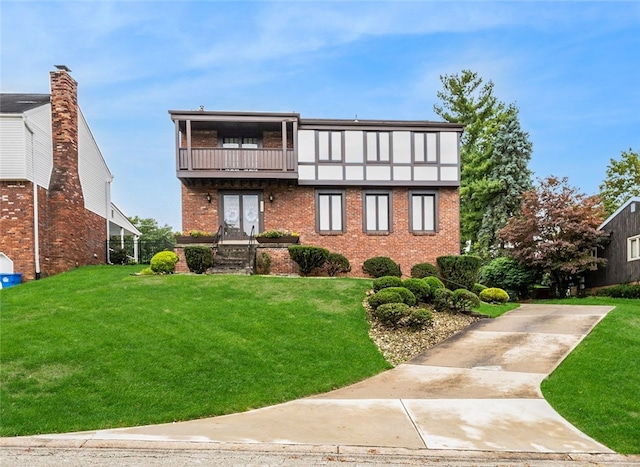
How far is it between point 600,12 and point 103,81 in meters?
17.9

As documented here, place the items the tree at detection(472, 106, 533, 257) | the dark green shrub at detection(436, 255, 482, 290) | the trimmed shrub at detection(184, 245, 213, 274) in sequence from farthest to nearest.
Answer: the tree at detection(472, 106, 533, 257) → the dark green shrub at detection(436, 255, 482, 290) → the trimmed shrub at detection(184, 245, 213, 274)

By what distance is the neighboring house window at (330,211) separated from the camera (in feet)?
75.0

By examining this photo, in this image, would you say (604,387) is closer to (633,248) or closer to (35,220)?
(633,248)

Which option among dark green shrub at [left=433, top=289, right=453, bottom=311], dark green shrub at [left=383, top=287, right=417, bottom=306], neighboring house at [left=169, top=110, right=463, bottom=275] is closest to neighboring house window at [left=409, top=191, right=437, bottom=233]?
neighboring house at [left=169, top=110, right=463, bottom=275]

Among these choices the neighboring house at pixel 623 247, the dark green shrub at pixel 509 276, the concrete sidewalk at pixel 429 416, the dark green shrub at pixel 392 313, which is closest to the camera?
the concrete sidewalk at pixel 429 416

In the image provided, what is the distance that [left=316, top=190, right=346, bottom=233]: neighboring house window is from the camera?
2285 cm

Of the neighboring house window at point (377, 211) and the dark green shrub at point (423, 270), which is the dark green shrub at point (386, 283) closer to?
the dark green shrub at point (423, 270)

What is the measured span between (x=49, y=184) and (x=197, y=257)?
21.1 feet

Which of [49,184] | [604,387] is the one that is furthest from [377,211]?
[604,387]

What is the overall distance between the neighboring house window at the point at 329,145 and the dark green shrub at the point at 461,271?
6.77 m

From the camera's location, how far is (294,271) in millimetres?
20734

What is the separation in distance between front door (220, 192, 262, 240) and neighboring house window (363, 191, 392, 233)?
4831 mm

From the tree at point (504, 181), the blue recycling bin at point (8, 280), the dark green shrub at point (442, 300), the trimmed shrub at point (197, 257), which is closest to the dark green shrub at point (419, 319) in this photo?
the dark green shrub at point (442, 300)

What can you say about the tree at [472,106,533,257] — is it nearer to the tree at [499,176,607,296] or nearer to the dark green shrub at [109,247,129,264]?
the tree at [499,176,607,296]
